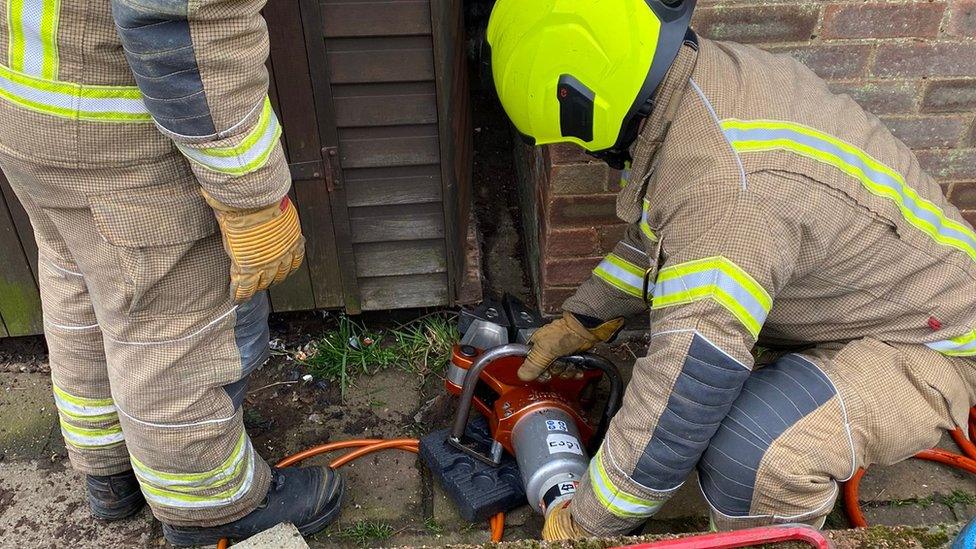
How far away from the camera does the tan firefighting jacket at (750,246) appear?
172 centimetres

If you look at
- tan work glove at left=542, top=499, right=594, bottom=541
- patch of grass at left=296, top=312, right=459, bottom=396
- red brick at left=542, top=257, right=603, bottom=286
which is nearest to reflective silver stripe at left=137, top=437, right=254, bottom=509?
patch of grass at left=296, top=312, right=459, bottom=396

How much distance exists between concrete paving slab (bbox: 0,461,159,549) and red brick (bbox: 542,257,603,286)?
166 cm

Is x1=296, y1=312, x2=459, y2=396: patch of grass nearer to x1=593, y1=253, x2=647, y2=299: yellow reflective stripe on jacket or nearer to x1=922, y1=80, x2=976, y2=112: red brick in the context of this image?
x1=593, y1=253, x2=647, y2=299: yellow reflective stripe on jacket

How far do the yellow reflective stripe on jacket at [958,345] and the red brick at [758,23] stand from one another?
1.05 metres

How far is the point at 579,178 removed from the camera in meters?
2.71

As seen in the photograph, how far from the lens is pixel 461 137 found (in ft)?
10.2

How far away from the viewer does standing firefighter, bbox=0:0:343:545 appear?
4.94 feet

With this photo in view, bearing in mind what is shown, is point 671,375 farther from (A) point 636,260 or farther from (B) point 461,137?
(B) point 461,137

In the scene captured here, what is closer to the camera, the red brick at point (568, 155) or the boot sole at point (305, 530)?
the boot sole at point (305, 530)

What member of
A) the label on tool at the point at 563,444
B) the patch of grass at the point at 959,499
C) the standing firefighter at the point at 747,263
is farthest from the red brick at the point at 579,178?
the patch of grass at the point at 959,499

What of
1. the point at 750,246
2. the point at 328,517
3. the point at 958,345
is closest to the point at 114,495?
the point at 328,517

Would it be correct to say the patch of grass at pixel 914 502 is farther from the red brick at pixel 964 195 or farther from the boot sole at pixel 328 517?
the boot sole at pixel 328 517

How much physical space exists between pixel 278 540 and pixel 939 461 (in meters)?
2.26

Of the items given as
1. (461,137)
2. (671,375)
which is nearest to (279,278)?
(671,375)
